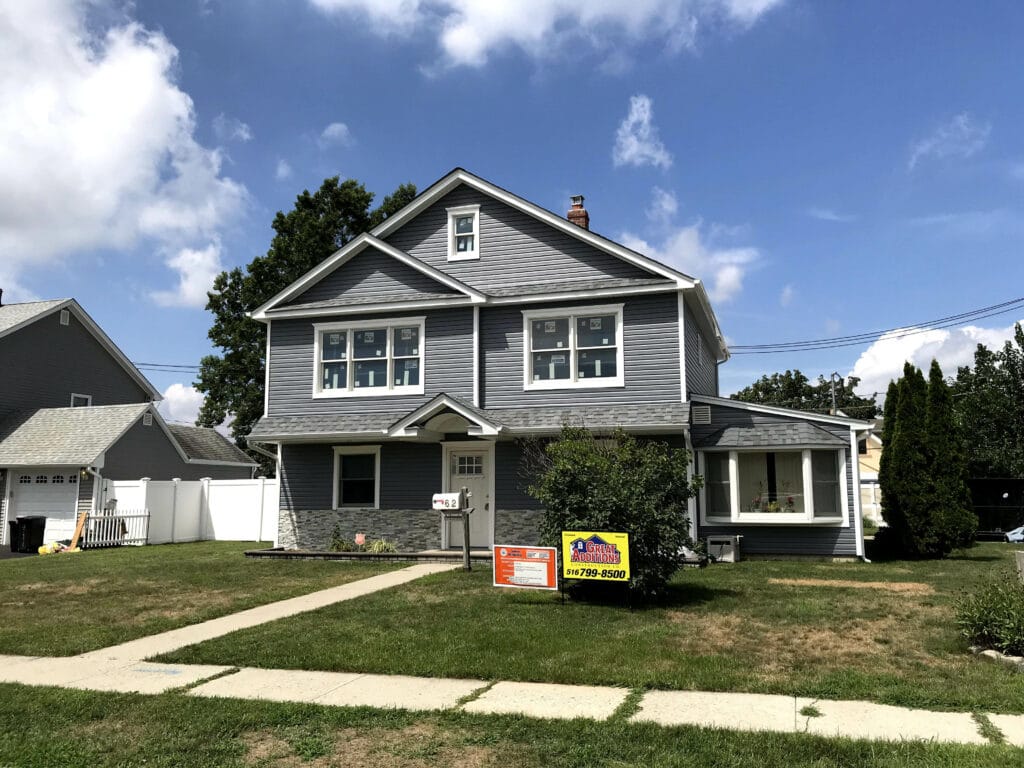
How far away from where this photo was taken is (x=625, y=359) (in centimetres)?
1712

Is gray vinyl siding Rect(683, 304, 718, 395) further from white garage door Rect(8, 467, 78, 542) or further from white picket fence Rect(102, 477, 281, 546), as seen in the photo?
white garage door Rect(8, 467, 78, 542)

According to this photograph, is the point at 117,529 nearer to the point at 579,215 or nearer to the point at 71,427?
the point at 71,427

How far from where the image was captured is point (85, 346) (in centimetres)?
3209

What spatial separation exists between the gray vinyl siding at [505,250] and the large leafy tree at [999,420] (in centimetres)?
1634

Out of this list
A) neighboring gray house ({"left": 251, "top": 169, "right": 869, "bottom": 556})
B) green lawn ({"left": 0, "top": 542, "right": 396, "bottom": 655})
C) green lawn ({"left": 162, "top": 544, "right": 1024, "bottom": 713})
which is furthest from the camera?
neighboring gray house ({"left": 251, "top": 169, "right": 869, "bottom": 556})

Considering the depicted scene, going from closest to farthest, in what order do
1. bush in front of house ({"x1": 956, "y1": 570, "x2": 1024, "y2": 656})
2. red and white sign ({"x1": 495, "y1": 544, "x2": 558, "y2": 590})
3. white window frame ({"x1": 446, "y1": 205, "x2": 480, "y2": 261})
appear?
bush in front of house ({"x1": 956, "y1": 570, "x2": 1024, "y2": 656}) < red and white sign ({"x1": 495, "y1": 544, "x2": 558, "y2": 590}) < white window frame ({"x1": 446, "y1": 205, "x2": 480, "y2": 261})

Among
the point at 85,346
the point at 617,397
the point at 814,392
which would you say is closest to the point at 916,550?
the point at 617,397

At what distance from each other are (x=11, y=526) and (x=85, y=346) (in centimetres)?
1104

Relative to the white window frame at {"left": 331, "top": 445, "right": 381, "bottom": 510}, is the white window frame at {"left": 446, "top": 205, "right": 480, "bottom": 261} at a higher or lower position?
higher

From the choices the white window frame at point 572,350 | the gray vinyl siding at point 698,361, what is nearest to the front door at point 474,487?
the white window frame at point 572,350

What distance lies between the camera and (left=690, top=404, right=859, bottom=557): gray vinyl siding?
16.6 metres

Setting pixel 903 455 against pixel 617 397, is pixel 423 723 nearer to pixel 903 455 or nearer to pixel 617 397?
pixel 617 397

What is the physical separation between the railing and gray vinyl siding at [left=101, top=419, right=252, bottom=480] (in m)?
2.59

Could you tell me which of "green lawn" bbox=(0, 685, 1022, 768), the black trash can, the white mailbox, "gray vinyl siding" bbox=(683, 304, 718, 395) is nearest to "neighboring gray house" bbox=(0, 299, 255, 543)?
the black trash can
